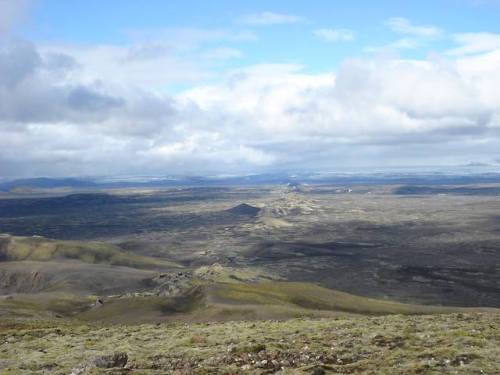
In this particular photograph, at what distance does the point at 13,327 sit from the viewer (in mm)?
42531

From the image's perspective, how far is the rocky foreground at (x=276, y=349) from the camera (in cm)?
2062

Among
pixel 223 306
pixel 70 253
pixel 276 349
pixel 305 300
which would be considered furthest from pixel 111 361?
pixel 70 253

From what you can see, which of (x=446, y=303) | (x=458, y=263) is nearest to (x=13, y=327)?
(x=446, y=303)

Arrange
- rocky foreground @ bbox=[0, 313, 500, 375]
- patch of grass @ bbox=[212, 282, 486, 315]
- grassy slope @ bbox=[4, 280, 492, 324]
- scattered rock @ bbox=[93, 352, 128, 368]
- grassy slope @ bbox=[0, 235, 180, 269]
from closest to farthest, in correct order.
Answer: rocky foreground @ bbox=[0, 313, 500, 375]
scattered rock @ bbox=[93, 352, 128, 368]
grassy slope @ bbox=[4, 280, 492, 324]
patch of grass @ bbox=[212, 282, 486, 315]
grassy slope @ bbox=[0, 235, 180, 269]

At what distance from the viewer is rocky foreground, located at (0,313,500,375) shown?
20.6 metres

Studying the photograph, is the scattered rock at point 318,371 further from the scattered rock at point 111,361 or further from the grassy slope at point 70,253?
the grassy slope at point 70,253

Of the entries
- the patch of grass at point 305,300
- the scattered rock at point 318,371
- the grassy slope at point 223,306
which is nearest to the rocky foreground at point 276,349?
the scattered rock at point 318,371

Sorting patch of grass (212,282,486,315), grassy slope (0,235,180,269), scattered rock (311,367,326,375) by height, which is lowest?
grassy slope (0,235,180,269)

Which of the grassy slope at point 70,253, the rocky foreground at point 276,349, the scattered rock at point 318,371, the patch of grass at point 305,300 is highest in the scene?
the scattered rock at point 318,371

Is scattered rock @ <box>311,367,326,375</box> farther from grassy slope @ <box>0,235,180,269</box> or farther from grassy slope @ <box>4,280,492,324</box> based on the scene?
grassy slope @ <box>0,235,180,269</box>

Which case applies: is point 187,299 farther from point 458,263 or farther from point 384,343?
point 458,263

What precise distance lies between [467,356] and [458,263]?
134 meters

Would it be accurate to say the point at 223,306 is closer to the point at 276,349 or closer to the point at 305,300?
the point at 305,300

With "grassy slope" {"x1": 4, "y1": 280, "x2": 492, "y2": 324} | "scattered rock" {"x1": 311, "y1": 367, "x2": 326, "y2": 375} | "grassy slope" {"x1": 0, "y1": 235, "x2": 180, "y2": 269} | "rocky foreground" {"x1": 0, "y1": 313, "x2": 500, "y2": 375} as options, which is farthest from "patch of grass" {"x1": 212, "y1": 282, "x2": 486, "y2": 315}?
"grassy slope" {"x1": 0, "y1": 235, "x2": 180, "y2": 269}
